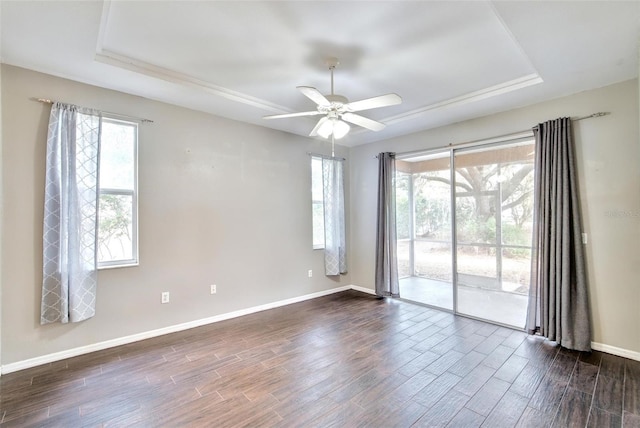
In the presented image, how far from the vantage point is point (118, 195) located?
316 cm

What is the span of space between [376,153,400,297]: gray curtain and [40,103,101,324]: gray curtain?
12.4 feet

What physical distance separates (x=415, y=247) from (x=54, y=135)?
471 centimetres

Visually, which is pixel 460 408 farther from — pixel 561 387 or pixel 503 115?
pixel 503 115

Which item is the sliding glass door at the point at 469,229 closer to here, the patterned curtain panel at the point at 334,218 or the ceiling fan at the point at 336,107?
the patterned curtain panel at the point at 334,218

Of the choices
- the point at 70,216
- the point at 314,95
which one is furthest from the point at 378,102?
the point at 70,216

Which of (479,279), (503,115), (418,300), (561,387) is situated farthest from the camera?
(418,300)

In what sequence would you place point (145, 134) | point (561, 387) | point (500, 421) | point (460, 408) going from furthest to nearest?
point (145, 134), point (561, 387), point (460, 408), point (500, 421)

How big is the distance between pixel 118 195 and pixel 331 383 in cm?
291

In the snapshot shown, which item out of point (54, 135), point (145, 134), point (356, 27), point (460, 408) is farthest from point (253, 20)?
point (460, 408)

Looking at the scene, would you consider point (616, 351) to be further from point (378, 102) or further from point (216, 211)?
point (216, 211)

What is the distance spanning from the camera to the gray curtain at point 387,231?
4.72 m

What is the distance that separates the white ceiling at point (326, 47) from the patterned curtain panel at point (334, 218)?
1768 mm

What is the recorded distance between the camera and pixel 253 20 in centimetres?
211

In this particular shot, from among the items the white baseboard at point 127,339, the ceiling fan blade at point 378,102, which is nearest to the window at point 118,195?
the white baseboard at point 127,339
